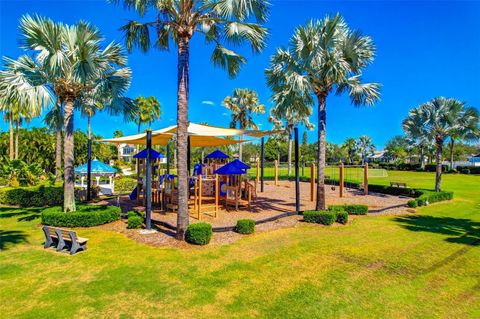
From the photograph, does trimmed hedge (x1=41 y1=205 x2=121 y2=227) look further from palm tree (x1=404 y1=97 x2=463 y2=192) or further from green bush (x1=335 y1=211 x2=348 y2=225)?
palm tree (x1=404 y1=97 x2=463 y2=192)

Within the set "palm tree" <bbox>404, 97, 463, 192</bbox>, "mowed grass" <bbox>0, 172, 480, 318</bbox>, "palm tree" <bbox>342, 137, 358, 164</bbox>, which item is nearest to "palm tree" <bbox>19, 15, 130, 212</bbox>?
"mowed grass" <bbox>0, 172, 480, 318</bbox>

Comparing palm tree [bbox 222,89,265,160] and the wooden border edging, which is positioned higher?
palm tree [bbox 222,89,265,160]

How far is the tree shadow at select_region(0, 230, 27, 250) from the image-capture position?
8820 millimetres

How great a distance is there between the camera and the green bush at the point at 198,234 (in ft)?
28.0

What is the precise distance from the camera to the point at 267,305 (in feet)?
17.0

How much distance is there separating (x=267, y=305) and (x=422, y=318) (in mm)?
2634

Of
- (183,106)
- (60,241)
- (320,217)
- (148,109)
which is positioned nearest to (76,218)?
(60,241)

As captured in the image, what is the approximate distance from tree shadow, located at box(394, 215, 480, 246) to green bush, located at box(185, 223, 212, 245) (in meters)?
7.92

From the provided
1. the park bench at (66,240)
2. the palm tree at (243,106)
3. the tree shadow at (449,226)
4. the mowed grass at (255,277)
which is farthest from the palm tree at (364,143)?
the park bench at (66,240)

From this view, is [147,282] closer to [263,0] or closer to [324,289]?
[324,289]

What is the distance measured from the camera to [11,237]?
Answer: 948 centimetres

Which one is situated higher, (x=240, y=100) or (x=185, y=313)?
(x=240, y=100)

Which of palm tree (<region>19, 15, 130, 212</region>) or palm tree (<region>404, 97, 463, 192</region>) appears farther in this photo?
palm tree (<region>404, 97, 463, 192</region>)

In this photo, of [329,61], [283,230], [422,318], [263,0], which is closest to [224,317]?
[422,318]
